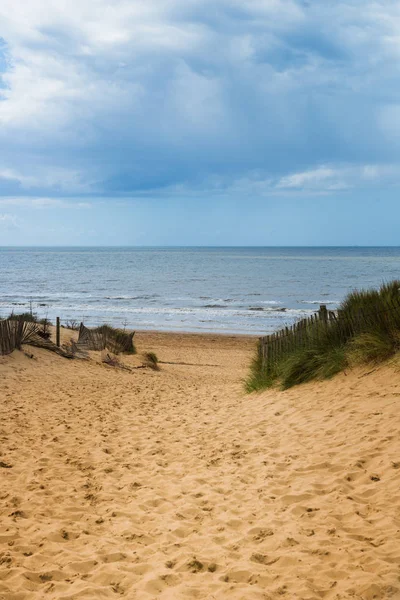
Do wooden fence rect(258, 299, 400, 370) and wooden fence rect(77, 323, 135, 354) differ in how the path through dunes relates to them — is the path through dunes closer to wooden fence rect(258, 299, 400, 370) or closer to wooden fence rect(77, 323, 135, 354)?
wooden fence rect(258, 299, 400, 370)

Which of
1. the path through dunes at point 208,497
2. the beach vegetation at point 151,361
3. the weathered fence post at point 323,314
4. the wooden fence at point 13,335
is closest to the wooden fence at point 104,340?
the beach vegetation at point 151,361

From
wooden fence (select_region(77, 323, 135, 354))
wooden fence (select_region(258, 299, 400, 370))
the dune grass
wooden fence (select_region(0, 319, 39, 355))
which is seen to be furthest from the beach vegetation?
the dune grass

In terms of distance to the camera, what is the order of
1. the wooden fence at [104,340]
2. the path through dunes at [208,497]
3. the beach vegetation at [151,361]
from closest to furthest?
the path through dunes at [208,497]
the wooden fence at [104,340]
the beach vegetation at [151,361]

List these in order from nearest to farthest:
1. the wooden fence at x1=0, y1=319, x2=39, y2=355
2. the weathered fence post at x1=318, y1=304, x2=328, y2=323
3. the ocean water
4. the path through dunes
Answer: the path through dunes → the weathered fence post at x1=318, y1=304, x2=328, y2=323 → the wooden fence at x1=0, y1=319, x2=39, y2=355 → the ocean water

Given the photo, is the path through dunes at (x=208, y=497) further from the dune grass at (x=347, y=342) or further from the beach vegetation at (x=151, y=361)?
the beach vegetation at (x=151, y=361)

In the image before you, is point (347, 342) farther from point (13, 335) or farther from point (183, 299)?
point (183, 299)

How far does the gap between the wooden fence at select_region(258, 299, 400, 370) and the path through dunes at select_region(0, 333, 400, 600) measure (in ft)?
3.57

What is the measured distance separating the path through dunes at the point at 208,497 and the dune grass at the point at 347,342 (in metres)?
0.43

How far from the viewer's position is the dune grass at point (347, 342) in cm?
866

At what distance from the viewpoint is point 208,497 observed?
5.27m

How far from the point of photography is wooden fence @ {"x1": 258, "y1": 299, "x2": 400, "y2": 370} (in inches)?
349

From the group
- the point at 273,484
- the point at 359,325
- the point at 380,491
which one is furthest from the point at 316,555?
the point at 359,325

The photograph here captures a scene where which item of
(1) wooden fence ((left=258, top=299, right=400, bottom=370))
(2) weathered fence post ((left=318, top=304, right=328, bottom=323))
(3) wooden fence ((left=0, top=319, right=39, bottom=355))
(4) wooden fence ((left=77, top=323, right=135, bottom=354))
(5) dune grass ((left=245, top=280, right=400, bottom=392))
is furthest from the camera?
(4) wooden fence ((left=77, top=323, right=135, bottom=354))

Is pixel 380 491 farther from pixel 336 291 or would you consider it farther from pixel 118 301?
pixel 336 291
